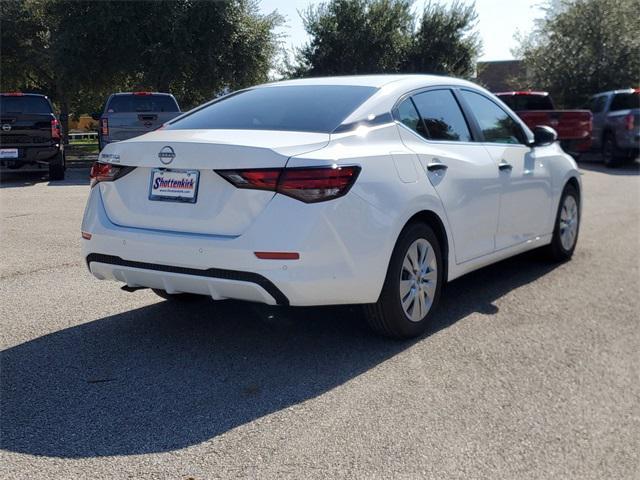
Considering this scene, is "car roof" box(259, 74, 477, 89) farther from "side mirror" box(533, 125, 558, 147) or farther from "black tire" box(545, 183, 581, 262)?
"black tire" box(545, 183, 581, 262)

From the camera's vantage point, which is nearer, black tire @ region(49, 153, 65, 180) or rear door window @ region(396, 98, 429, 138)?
rear door window @ region(396, 98, 429, 138)

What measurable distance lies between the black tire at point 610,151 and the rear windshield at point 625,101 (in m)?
0.83

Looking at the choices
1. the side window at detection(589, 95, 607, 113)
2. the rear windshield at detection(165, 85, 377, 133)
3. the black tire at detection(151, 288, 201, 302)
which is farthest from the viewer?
the side window at detection(589, 95, 607, 113)

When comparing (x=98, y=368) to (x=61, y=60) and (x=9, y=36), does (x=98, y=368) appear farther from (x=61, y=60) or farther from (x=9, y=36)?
(x=9, y=36)

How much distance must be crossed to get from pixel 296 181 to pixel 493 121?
278cm

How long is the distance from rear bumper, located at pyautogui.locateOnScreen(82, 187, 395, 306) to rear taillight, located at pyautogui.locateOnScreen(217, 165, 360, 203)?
5 centimetres

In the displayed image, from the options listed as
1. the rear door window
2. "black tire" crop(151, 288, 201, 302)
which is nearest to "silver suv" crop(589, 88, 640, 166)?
the rear door window

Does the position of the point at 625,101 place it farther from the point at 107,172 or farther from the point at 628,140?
the point at 107,172

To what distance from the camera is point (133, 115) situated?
51.5 feet

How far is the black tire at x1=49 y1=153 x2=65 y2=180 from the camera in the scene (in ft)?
48.4

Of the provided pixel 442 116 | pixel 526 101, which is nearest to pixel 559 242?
pixel 442 116

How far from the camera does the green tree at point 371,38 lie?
2952cm

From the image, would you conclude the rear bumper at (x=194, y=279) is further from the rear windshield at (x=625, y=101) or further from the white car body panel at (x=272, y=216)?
the rear windshield at (x=625, y=101)

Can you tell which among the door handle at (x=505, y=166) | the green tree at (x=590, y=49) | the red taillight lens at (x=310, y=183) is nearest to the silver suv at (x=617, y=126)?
the green tree at (x=590, y=49)
